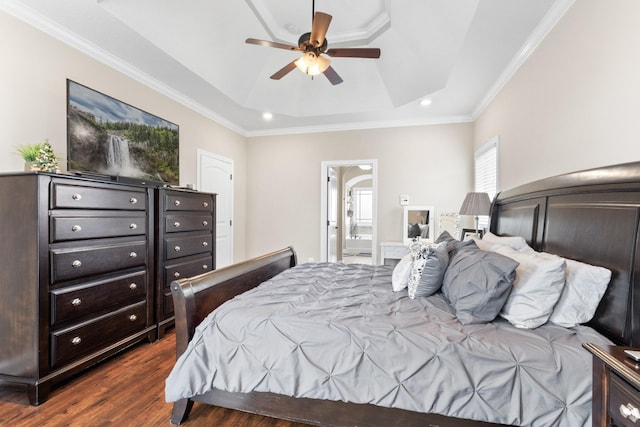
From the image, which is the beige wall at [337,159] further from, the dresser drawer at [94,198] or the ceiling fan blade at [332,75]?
the dresser drawer at [94,198]

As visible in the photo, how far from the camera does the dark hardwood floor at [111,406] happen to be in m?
1.68

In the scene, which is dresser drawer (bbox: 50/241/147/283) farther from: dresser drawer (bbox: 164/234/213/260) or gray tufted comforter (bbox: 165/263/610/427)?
gray tufted comforter (bbox: 165/263/610/427)

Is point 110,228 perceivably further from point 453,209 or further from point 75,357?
point 453,209

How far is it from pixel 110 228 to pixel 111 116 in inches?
51.4

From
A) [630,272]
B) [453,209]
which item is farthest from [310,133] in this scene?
[630,272]

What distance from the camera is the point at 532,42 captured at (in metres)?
2.46

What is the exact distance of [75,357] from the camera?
204 centimetres

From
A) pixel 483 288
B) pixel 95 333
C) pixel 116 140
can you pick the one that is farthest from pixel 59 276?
pixel 483 288

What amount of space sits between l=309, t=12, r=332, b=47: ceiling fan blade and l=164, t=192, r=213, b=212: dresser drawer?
199cm

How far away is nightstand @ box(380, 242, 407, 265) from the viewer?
176 inches

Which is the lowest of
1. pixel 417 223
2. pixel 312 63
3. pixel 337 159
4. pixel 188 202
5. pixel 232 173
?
pixel 417 223

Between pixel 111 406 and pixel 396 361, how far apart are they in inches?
71.8

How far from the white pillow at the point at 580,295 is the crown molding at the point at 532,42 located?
1.83 m

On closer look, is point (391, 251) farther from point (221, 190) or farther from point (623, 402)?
point (623, 402)
